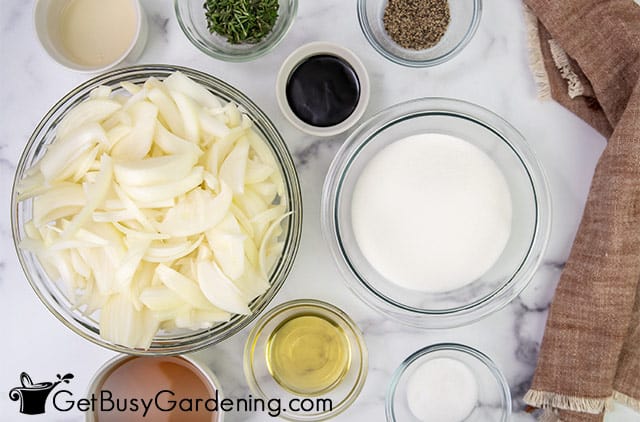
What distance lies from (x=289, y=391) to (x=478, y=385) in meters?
0.37

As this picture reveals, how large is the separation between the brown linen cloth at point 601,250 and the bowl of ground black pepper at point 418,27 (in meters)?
0.13

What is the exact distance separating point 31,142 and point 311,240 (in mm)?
545

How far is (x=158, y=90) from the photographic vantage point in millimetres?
1051

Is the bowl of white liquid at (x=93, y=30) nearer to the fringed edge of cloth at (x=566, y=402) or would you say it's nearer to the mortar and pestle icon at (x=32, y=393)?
the mortar and pestle icon at (x=32, y=393)

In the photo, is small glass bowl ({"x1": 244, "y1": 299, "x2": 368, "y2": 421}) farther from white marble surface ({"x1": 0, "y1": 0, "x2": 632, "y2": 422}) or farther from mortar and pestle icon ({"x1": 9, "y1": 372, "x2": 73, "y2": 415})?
mortar and pestle icon ({"x1": 9, "y1": 372, "x2": 73, "y2": 415})

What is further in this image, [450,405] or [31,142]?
[450,405]

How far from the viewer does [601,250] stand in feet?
4.05

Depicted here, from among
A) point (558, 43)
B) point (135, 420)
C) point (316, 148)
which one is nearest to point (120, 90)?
point (316, 148)

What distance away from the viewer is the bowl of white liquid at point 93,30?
1300 mm

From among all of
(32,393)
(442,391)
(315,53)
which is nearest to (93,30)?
(315,53)

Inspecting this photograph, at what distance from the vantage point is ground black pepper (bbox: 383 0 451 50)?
52.1 inches

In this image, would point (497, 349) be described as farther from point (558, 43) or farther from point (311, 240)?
point (558, 43)

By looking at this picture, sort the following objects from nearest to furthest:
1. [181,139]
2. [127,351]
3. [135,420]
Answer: [181,139] < [127,351] < [135,420]

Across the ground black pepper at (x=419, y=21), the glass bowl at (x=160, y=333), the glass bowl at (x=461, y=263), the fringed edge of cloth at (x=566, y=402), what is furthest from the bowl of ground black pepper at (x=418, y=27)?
the fringed edge of cloth at (x=566, y=402)
